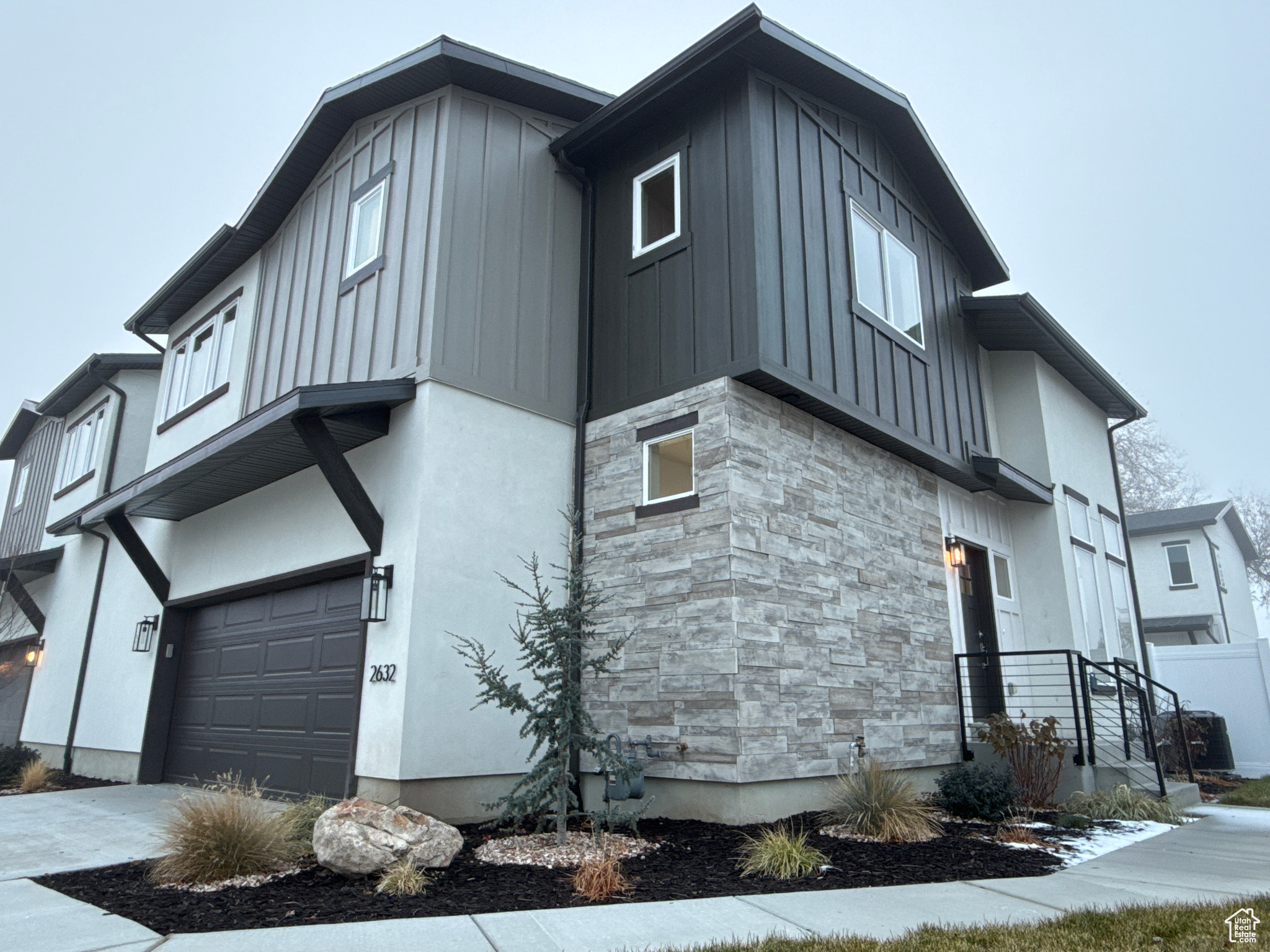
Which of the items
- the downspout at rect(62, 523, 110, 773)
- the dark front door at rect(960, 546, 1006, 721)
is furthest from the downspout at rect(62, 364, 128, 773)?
the dark front door at rect(960, 546, 1006, 721)

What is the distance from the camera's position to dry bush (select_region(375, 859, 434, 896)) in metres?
4.92

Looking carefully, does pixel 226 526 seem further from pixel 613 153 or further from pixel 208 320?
pixel 613 153

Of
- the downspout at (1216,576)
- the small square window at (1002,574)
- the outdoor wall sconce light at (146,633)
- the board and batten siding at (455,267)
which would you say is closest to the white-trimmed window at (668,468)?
the board and batten siding at (455,267)

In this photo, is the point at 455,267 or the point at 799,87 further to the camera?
the point at 799,87

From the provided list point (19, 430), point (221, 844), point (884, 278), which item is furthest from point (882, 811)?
point (19, 430)

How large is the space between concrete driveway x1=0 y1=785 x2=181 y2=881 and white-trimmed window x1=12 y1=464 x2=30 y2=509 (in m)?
10.7

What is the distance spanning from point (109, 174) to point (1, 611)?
108 m

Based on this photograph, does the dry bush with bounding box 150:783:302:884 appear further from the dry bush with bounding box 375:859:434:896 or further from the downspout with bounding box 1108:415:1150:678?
the downspout with bounding box 1108:415:1150:678

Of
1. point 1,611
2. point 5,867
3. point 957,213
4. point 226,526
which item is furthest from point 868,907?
point 1,611

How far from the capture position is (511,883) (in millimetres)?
5184

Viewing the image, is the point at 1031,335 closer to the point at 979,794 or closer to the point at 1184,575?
the point at 979,794

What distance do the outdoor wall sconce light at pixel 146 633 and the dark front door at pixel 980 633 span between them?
10.0 meters

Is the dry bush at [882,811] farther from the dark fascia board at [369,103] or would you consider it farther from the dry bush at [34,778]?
the dry bush at [34,778]

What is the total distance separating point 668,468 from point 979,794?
3938 mm
